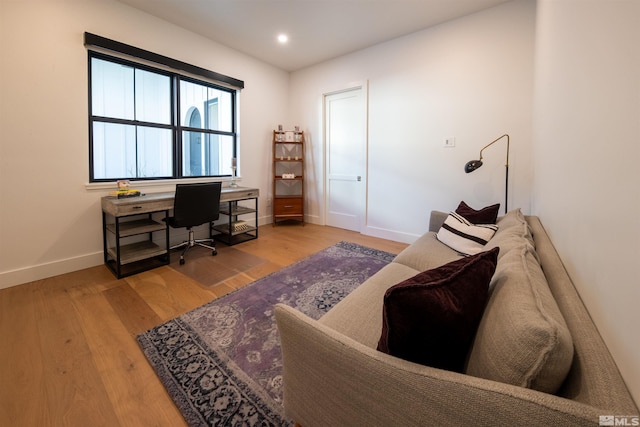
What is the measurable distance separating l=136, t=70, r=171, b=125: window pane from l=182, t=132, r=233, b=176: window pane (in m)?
0.36

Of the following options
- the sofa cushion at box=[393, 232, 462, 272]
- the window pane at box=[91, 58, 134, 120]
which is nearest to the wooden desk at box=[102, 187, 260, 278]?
the window pane at box=[91, 58, 134, 120]

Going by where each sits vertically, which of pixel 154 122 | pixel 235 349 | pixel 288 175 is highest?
pixel 154 122

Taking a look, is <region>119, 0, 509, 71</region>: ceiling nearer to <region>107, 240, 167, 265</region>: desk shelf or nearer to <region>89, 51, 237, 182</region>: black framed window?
<region>89, 51, 237, 182</region>: black framed window

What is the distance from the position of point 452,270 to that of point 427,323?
31cm

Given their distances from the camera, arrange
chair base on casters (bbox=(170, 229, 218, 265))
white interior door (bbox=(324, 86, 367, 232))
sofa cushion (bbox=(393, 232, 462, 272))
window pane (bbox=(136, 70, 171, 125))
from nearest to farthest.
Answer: sofa cushion (bbox=(393, 232, 462, 272)) < window pane (bbox=(136, 70, 171, 125)) < chair base on casters (bbox=(170, 229, 218, 265)) < white interior door (bbox=(324, 86, 367, 232))

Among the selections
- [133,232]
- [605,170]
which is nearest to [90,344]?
[133,232]

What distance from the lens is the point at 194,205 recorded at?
10.0 feet

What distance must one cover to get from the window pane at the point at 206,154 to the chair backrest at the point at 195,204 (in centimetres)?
86

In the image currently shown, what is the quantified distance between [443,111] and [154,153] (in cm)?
382

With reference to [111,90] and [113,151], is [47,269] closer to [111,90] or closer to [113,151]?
[113,151]

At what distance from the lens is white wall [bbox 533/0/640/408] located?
534 mm

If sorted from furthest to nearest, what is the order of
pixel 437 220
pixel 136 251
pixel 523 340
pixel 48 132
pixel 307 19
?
pixel 307 19, pixel 136 251, pixel 437 220, pixel 48 132, pixel 523 340

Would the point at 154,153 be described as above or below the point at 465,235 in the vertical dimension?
above

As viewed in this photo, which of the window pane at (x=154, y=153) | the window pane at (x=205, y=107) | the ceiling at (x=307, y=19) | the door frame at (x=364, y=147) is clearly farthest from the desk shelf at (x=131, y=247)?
the door frame at (x=364, y=147)
